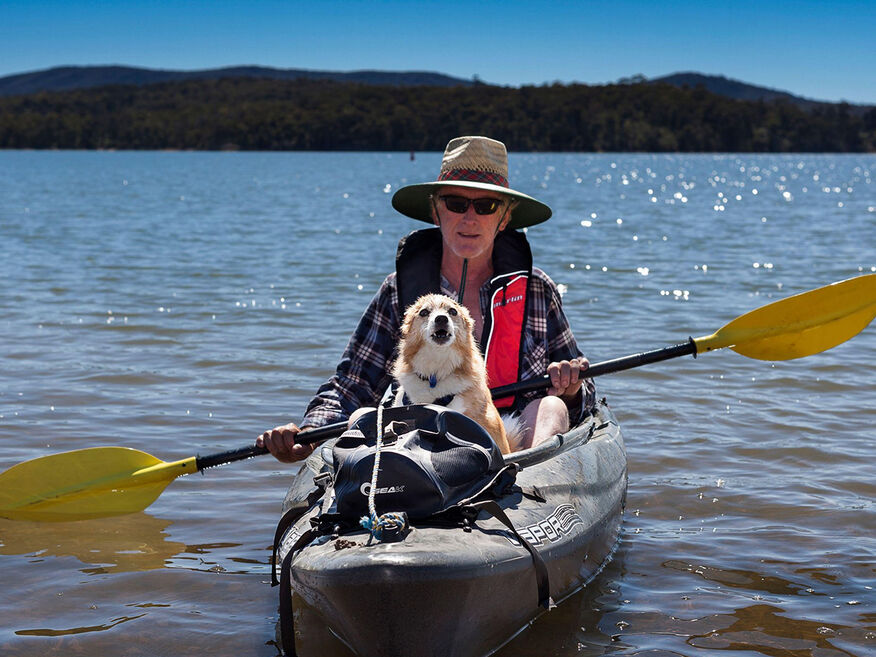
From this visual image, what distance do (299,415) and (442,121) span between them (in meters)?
139

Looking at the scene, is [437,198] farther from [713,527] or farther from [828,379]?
[828,379]

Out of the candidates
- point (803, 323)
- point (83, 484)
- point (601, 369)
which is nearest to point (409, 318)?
point (601, 369)

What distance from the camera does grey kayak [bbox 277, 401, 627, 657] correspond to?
12.1 ft

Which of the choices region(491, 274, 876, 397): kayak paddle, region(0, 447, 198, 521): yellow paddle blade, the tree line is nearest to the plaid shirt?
region(0, 447, 198, 521): yellow paddle blade

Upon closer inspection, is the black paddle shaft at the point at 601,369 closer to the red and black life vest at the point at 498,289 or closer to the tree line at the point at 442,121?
the red and black life vest at the point at 498,289

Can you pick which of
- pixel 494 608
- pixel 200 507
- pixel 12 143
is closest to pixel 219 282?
pixel 200 507

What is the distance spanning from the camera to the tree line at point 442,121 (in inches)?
5910

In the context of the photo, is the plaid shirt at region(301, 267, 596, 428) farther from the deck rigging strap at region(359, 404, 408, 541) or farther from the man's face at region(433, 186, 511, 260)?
the deck rigging strap at region(359, 404, 408, 541)

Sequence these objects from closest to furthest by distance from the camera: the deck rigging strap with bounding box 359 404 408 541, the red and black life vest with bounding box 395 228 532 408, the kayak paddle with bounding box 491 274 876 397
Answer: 1. the deck rigging strap with bounding box 359 404 408 541
2. the red and black life vest with bounding box 395 228 532 408
3. the kayak paddle with bounding box 491 274 876 397

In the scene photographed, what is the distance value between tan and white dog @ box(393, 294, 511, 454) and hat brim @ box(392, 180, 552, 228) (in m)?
0.71

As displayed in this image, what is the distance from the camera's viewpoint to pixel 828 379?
10078 mm

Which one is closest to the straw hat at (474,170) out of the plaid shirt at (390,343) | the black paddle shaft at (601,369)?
the plaid shirt at (390,343)

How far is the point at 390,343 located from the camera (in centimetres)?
588

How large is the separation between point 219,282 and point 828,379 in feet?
32.4
